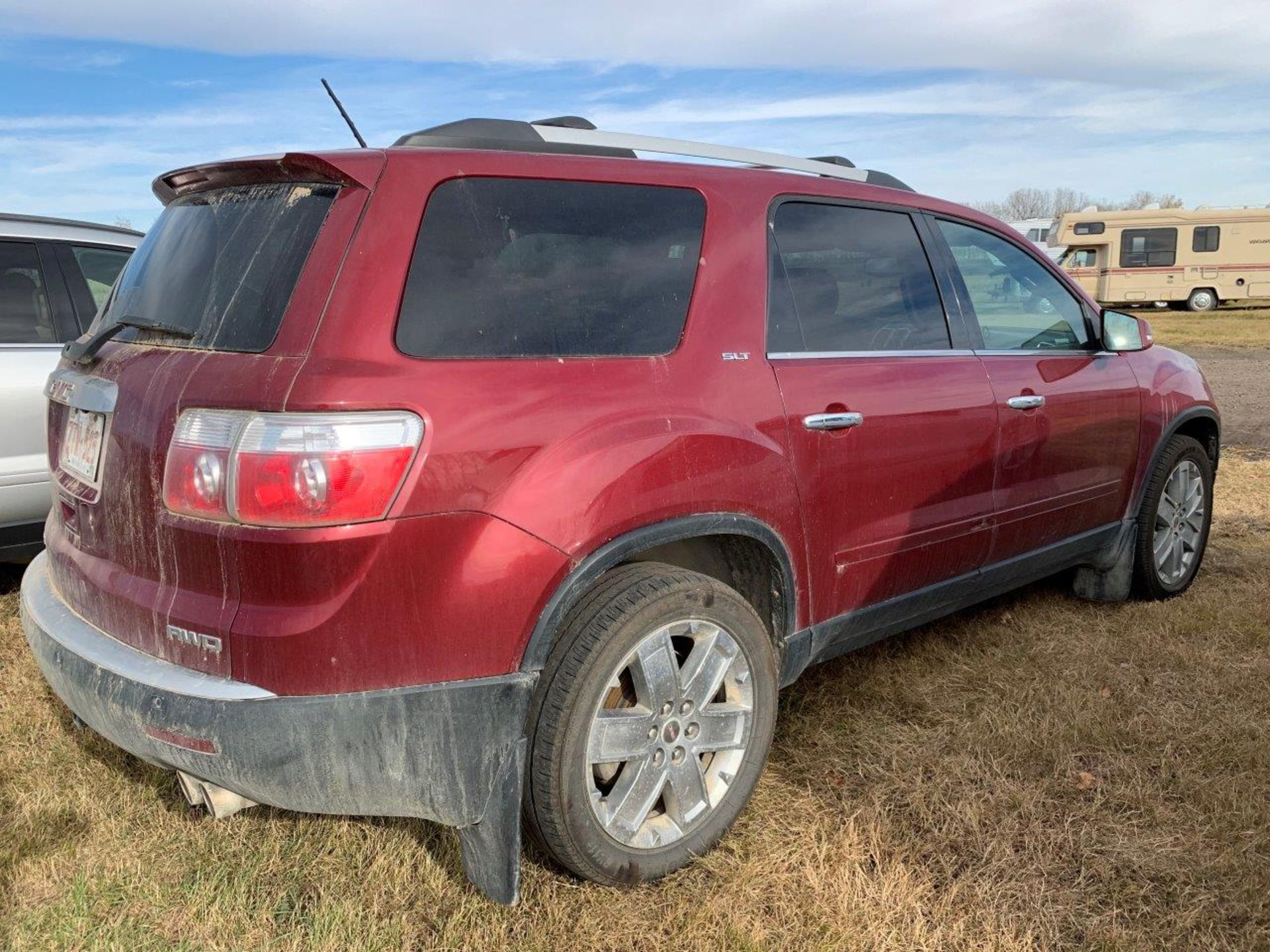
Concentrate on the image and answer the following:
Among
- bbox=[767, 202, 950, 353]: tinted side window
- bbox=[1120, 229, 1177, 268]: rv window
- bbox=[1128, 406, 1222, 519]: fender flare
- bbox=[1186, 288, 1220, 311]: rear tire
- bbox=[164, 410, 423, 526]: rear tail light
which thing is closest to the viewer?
bbox=[164, 410, 423, 526]: rear tail light

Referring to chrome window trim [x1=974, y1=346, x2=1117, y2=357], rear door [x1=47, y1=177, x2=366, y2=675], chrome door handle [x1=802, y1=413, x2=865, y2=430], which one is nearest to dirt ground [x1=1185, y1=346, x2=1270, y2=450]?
chrome window trim [x1=974, y1=346, x2=1117, y2=357]

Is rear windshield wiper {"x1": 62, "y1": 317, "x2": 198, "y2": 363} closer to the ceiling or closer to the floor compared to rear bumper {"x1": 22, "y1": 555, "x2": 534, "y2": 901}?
closer to the ceiling

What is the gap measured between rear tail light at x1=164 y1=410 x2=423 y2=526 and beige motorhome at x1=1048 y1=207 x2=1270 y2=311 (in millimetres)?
28321

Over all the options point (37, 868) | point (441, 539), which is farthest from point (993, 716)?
point (37, 868)

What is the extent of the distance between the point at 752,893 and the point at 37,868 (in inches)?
71.0

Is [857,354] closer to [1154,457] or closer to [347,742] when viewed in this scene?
[347,742]

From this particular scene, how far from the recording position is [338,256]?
212cm

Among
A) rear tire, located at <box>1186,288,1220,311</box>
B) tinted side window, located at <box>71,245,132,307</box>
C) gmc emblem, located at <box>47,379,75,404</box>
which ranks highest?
tinted side window, located at <box>71,245,132,307</box>

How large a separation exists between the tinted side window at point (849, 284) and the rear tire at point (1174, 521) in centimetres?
171

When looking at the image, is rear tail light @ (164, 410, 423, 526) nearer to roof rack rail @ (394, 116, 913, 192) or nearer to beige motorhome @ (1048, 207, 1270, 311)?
roof rack rail @ (394, 116, 913, 192)

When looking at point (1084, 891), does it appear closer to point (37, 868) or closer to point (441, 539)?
point (441, 539)

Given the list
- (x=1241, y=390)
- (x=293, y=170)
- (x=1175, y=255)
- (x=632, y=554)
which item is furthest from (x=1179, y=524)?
(x=1175, y=255)

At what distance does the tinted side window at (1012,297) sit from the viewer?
12.0 ft

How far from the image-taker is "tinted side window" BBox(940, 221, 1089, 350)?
3.66 metres
